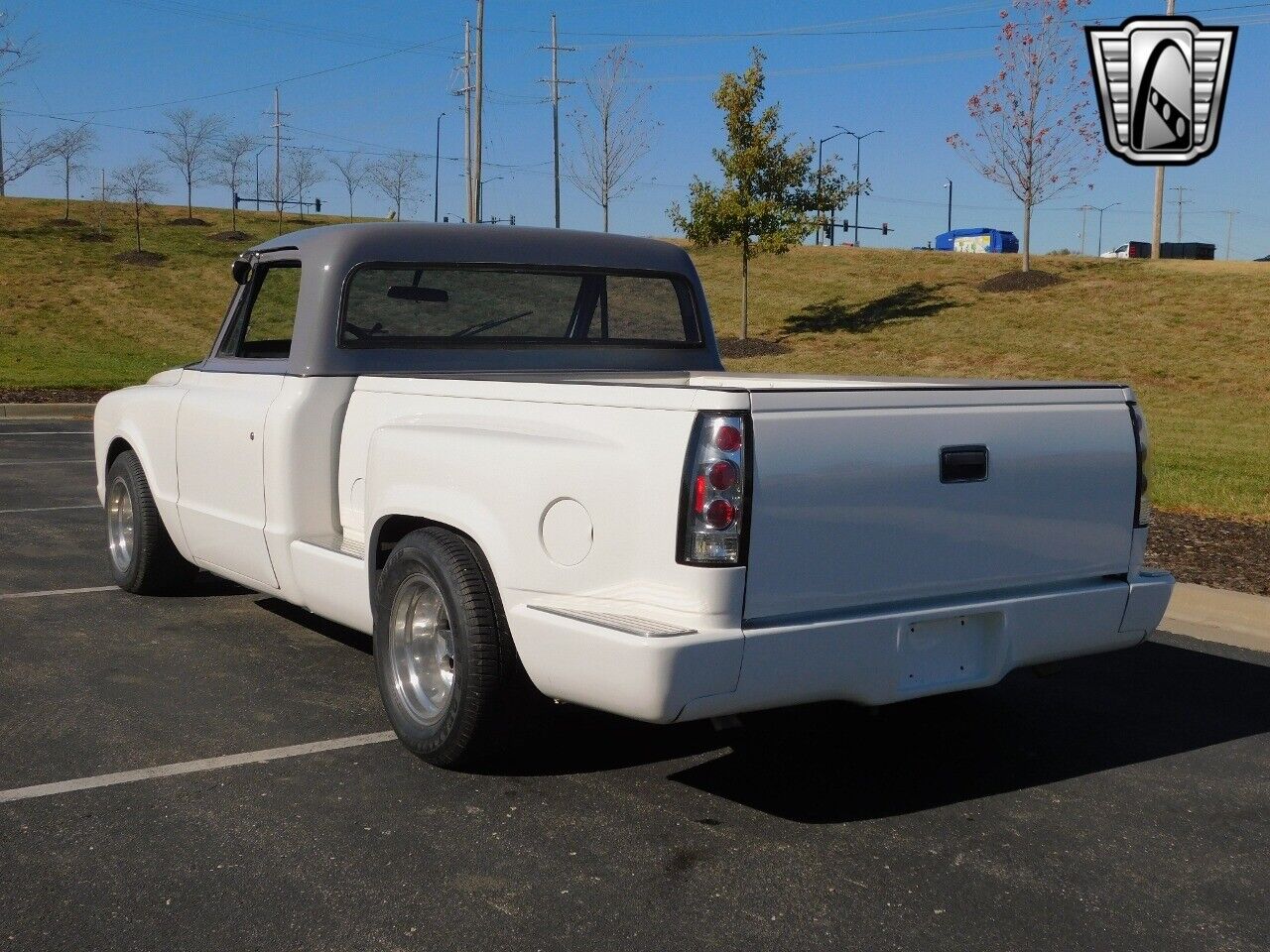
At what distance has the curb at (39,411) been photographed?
61.2 feet

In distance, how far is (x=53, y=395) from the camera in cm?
2075

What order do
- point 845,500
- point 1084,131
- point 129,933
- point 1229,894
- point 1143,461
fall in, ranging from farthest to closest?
point 1084,131 < point 1143,461 < point 845,500 < point 1229,894 < point 129,933

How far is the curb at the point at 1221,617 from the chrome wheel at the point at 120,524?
548 centimetres

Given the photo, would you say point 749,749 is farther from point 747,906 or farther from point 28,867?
point 28,867

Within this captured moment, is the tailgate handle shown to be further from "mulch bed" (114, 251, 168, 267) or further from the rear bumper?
"mulch bed" (114, 251, 168, 267)

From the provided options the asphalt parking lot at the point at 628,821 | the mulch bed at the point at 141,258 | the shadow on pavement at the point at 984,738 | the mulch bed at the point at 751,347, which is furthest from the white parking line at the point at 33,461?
the mulch bed at the point at 141,258

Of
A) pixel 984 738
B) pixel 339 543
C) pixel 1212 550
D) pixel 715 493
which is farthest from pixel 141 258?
pixel 715 493

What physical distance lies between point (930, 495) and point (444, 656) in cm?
173

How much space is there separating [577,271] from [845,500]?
2.79 m

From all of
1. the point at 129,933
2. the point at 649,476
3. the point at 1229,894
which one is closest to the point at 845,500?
the point at 649,476

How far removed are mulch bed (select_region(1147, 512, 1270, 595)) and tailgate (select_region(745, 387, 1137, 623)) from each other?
10.8 feet

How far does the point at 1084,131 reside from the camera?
113ft

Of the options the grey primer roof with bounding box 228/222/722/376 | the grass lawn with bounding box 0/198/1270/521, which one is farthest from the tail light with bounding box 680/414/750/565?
the grass lawn with bounding box 0/198/1270/521
